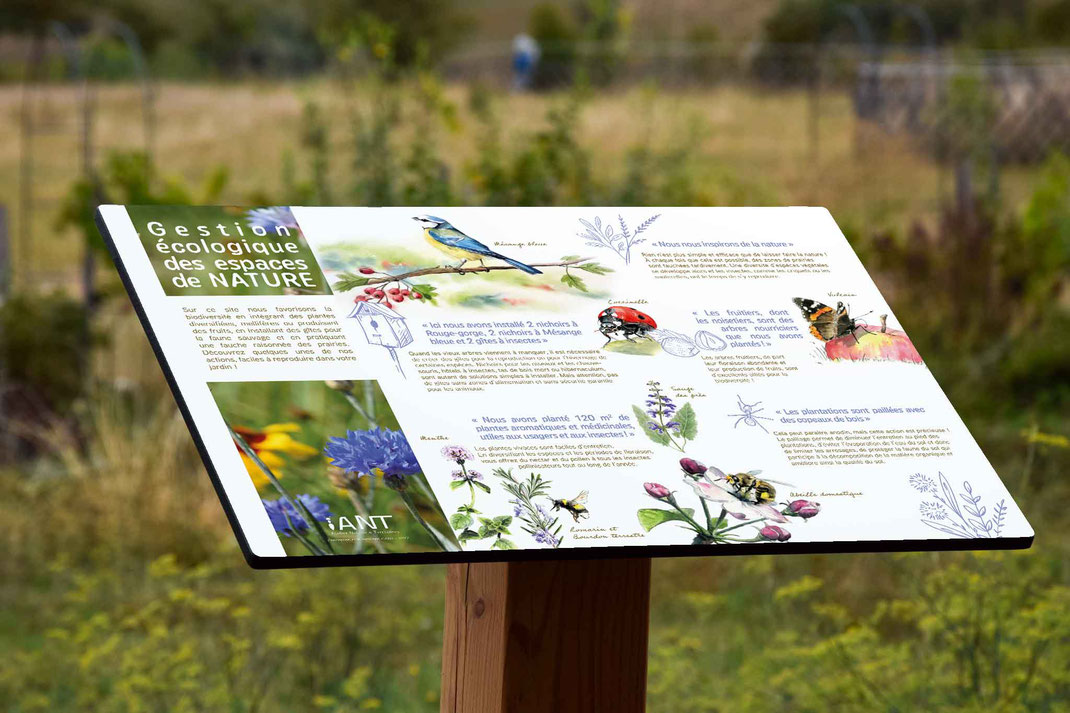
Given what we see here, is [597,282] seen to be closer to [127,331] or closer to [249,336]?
[249,336]

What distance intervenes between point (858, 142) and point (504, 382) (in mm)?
16456

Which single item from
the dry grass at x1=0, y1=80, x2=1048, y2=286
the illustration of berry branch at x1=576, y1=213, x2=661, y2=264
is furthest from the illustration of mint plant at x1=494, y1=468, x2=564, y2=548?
the dry grass at x1=0, y1=80, x2=1048, y2=286

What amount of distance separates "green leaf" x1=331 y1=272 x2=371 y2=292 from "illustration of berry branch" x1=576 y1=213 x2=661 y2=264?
0.43 m

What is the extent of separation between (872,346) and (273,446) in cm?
103

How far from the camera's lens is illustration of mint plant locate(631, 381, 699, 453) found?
2088 mm

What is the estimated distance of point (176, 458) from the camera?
18.7ft

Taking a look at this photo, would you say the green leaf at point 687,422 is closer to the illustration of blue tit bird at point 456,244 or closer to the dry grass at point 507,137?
the illustration of blue tit bird at point 456,244

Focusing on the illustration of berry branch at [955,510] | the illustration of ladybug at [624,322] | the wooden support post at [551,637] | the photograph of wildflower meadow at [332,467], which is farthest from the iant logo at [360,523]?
the illustration of berry branch at [955,510]

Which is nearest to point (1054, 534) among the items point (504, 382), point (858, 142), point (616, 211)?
point (616, 211)

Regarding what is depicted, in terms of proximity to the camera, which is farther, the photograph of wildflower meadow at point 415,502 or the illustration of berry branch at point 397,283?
the photograph of wildflower meadow at point 415,502

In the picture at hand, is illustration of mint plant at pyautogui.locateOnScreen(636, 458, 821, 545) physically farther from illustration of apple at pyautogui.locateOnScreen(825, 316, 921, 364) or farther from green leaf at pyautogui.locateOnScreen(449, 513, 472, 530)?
illustration of apple at pyautogui.locateOnScreen(825, 316, 921, 364)

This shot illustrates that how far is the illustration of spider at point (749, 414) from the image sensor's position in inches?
84.7

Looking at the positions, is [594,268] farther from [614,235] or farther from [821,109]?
[821,109]

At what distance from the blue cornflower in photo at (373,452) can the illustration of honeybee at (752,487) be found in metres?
0.46
